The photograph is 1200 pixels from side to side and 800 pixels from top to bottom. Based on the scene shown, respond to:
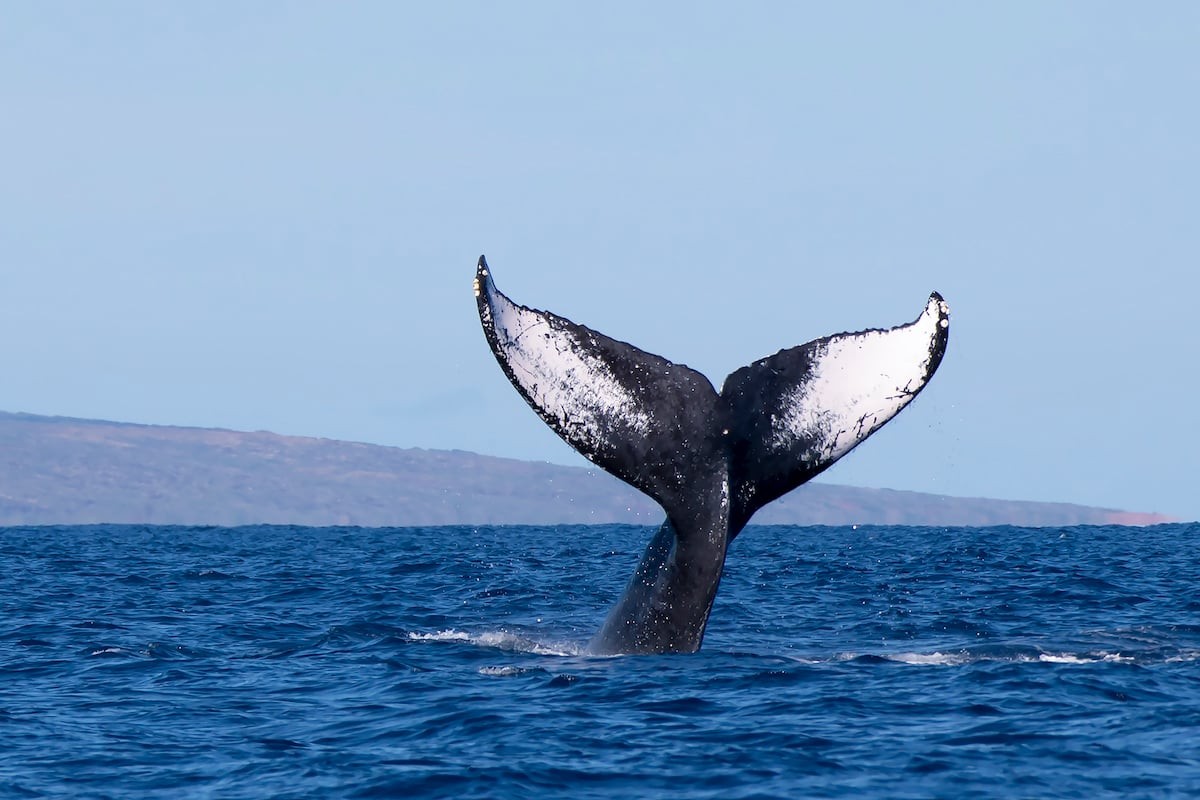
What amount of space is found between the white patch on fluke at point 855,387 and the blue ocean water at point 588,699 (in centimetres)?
193

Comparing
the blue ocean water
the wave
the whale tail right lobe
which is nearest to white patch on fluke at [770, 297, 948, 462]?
the whale tail right lobe

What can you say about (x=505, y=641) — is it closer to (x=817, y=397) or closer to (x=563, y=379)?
(x=563, y=379)

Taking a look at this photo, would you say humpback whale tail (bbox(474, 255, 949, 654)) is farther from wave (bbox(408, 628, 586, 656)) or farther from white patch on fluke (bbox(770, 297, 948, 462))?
wave (bbox(408, 628, 586, 656))

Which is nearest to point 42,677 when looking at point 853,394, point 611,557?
point 853,394

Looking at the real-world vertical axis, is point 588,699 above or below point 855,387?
below

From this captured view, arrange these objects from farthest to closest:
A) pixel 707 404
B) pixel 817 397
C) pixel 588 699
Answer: pixel 588 699 < pixel 707 404 < pixel 817 397

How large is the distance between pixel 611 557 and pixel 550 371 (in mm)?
28527

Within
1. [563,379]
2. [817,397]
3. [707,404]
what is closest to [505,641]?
[707,404]

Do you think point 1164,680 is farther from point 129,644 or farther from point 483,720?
point 129,644

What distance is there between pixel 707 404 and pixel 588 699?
252 centimetres

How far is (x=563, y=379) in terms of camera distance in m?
9.92

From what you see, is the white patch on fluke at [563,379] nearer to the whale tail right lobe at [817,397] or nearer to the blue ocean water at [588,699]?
the whale tail right lobe at [817,397]

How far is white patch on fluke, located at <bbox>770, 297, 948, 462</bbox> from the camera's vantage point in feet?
31.9

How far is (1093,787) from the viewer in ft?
29.1
